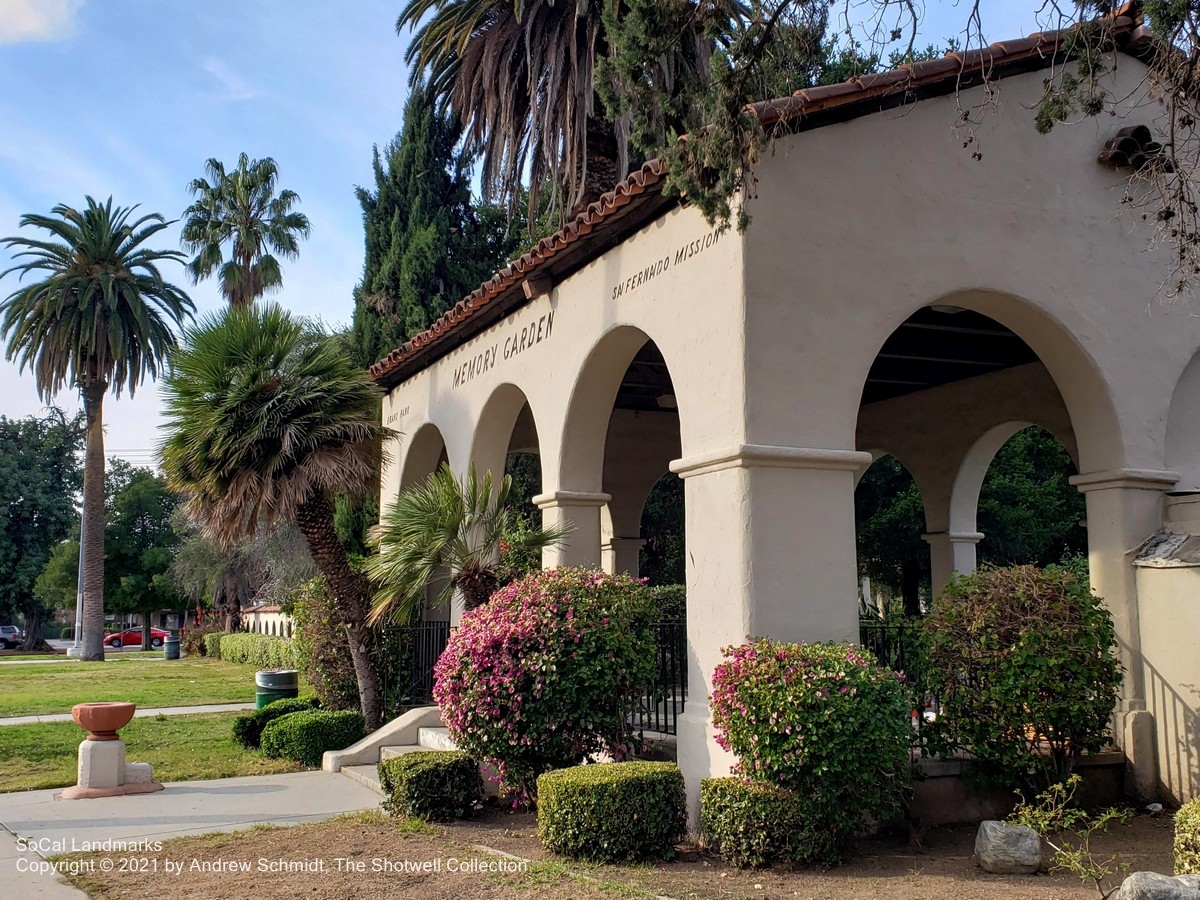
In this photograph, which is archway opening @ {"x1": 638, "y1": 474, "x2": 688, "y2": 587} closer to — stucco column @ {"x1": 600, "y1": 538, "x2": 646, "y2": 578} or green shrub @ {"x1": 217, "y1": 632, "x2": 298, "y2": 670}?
stucco column @ {"x1": 600, "y1": 538, "x2": 646, "y2": 578}

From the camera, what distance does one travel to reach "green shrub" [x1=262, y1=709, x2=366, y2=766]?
12055mm

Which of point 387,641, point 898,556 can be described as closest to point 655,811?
point 387,641

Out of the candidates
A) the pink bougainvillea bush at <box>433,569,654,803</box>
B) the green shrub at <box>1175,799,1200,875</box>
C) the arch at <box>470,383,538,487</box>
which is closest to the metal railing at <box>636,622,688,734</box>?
the pink bougainvillea bush at <box>433,569,654,803</box>

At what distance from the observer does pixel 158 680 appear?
27.1 m

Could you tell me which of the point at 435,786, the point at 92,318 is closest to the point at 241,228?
the point at 92,318

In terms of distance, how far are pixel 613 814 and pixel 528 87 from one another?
572 inches

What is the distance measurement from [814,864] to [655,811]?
1129mm

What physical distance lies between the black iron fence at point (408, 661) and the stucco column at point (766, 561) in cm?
612

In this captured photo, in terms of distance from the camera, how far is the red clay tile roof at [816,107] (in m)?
7.93

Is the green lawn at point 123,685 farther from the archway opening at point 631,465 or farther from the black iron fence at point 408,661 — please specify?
the black iron fence at point 408,661

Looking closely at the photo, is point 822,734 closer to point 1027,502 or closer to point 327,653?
point 327,653

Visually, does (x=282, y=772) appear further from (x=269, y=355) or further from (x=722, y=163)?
(x=722, y=163)

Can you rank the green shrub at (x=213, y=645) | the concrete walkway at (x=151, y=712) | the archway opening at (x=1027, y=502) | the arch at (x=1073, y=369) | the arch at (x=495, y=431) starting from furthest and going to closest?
the green shrub at (x=213, y=645) < the archway opening at (x=1027, y=502) < the concrete walkway at (x=151, y=712) < the arch at (x=495, y=431) < the arch at (x=1073, y=369)

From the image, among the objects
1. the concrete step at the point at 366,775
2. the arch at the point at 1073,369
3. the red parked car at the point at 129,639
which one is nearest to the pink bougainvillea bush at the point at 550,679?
the concrete step at the point at 366,775
